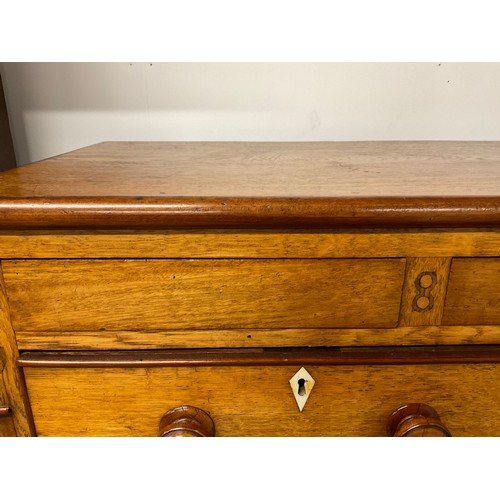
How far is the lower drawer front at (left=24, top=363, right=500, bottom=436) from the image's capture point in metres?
0.57

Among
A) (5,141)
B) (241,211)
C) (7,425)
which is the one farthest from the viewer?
(5,141)

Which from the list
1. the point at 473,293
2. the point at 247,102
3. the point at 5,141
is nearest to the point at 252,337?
the point at 473,293

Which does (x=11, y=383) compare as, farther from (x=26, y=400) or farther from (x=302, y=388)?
(x=302, y=388)

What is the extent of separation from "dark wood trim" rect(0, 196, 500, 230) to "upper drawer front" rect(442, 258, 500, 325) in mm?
63

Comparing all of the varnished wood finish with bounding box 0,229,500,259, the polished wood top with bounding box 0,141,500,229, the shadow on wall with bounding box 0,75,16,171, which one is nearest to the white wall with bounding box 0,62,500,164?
the shadow on wall with bounding box 0,75,16,171

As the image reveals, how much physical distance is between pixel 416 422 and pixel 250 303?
0.84 feet

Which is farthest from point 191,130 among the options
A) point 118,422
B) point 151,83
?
point 118,422

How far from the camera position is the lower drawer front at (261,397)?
1.86 ft

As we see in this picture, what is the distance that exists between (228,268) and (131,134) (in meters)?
0.63

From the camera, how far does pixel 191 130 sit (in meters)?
1.01

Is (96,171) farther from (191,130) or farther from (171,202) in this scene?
(191,130)

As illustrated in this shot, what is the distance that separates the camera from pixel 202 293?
0.53m

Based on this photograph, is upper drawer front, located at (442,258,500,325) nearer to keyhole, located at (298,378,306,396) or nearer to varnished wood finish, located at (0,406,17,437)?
keyhole, located at (298,378,306,396)

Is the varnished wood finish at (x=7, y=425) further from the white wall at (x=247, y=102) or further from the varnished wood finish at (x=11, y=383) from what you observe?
the white wall at (x=247, y=102)
